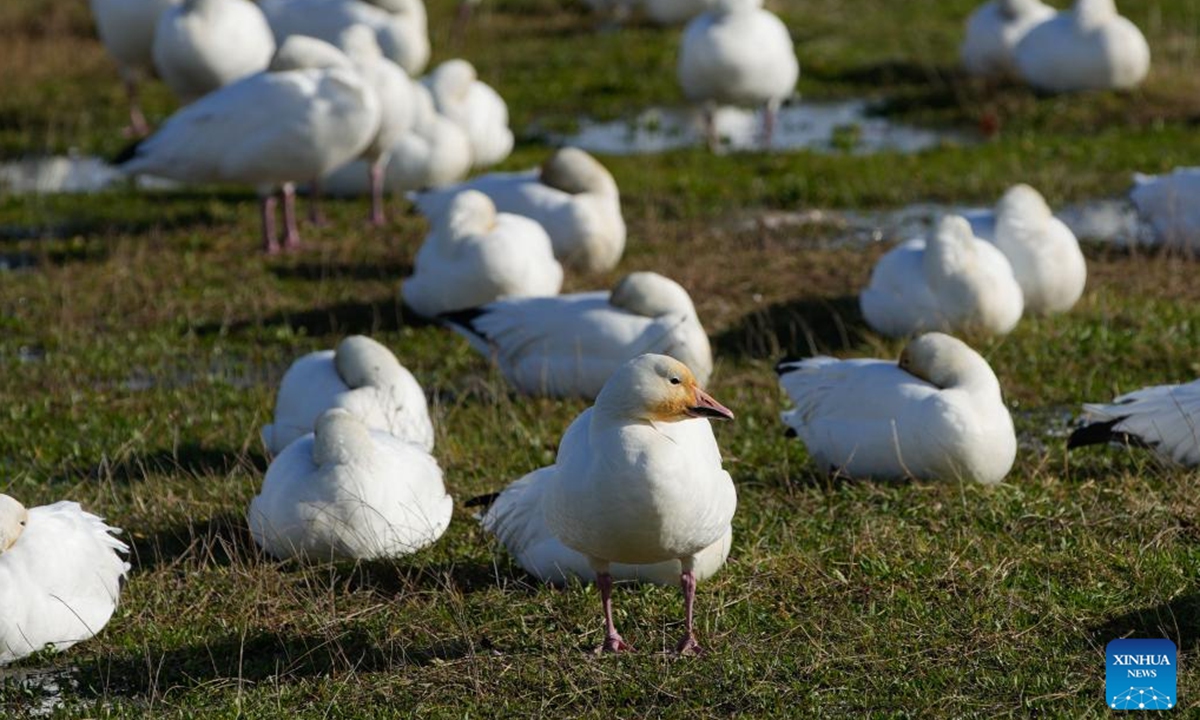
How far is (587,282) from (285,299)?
1973mm

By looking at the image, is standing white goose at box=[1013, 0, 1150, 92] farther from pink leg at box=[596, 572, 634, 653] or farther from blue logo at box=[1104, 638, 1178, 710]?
pink leg at box=[596, 572, 634, 653]

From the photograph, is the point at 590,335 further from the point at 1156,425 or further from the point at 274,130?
the point at 274,130

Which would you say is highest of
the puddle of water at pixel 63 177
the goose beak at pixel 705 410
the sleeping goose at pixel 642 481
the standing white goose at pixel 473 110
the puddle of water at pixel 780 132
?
the goose beak at pixel 705 410

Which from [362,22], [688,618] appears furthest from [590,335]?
[362,22]

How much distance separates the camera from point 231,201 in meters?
13.9

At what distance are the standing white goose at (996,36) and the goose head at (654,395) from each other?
1191 cm

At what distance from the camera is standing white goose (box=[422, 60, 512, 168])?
14.5 meters

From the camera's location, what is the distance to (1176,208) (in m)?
11.5

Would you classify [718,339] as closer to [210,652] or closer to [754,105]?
[210,652]

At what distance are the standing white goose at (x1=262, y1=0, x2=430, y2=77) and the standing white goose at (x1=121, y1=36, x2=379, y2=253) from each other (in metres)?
4.27

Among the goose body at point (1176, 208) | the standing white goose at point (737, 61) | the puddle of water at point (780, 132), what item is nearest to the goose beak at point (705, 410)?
the goose body at point (1176, 208)

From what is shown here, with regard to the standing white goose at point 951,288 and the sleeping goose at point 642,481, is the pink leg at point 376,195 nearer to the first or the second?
the standing white goose at point 951,288

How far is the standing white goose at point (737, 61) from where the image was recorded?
15.4 metres

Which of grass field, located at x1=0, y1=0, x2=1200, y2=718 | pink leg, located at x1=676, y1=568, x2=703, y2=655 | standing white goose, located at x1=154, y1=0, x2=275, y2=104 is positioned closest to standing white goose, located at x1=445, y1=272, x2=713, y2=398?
grass field, located at x1=0, y1=0, x2=1200, y2=718
